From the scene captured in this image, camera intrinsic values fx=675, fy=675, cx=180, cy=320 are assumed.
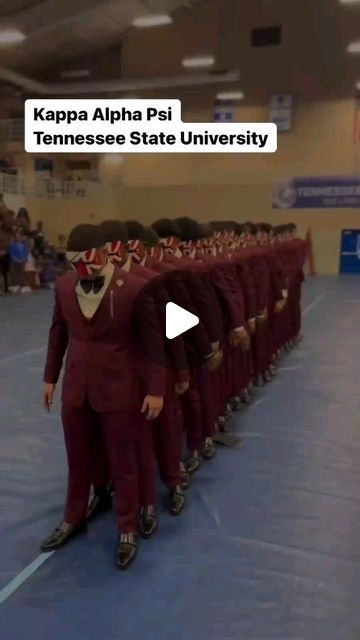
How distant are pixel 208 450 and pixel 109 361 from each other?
1.55 m

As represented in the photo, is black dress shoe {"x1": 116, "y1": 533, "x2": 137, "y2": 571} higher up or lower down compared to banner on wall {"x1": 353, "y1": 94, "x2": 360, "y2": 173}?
lower down

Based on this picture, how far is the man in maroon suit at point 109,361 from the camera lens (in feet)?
8.31

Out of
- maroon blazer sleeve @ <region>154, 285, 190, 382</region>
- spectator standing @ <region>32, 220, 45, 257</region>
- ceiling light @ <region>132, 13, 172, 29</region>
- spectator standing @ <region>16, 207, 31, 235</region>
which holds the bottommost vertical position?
maroon blazer sleeve @ <region>154, 285, 190, 382</region>

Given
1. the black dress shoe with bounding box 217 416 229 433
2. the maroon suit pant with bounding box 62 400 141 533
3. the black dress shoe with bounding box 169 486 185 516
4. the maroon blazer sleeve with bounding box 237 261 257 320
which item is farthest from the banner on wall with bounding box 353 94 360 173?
the maroon suit pant with bounding box 62 400 141 533

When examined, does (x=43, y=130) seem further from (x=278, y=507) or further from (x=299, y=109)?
(x=299, y=109)

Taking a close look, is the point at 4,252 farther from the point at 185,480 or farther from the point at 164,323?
the point at 164,323

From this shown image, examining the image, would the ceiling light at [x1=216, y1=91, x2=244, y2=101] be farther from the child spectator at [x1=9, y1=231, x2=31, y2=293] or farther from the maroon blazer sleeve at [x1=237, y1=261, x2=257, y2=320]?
the maroon blazer sleeve at [x1=237, y1=261, x2=257, y2=320]

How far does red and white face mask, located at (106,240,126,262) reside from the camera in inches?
111

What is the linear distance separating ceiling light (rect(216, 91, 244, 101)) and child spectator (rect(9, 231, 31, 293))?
7.11 metres

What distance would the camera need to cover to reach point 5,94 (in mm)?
21156

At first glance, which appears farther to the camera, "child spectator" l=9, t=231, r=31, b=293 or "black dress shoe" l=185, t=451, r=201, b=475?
"child spectator" l=9, t=231, r=31, b=293

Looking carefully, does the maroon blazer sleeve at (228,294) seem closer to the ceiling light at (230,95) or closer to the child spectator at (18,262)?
the child spectator at (18,262)

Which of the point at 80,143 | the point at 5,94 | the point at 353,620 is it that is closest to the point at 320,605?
the point at 353,620

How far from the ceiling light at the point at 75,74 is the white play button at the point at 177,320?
17.7 metres
